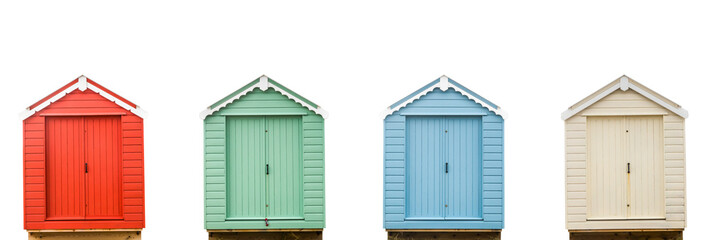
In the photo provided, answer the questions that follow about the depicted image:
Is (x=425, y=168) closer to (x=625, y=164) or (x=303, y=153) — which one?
(x=303, y=153)

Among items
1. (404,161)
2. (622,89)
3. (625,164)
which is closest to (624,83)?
(622,89)

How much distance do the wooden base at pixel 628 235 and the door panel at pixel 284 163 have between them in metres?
3.84

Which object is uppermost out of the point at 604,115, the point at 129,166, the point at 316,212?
the point at 604,115

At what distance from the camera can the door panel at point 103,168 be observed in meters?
8.92

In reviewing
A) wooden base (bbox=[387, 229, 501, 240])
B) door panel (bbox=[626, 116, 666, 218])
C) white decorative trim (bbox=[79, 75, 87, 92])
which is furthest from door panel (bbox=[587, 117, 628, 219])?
white decorative trim (bbox=[79, 75, 87, 92])

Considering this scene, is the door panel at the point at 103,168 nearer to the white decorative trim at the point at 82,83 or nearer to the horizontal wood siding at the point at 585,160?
the white decorative trim at the point at 82,83

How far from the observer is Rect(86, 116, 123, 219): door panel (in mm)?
8922

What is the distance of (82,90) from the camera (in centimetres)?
885

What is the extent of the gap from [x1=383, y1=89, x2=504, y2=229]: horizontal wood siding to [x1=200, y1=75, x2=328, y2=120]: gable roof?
39.4 inches

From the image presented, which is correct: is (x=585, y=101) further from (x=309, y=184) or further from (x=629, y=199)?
(x=309, y=184)

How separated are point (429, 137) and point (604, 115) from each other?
237 centimetres

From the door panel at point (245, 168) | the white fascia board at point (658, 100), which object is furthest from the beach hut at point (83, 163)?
the white fascia board at point (658, 100)

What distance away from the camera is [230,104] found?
8852mm

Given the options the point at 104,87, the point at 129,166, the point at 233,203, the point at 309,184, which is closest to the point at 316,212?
the point at 309,184
